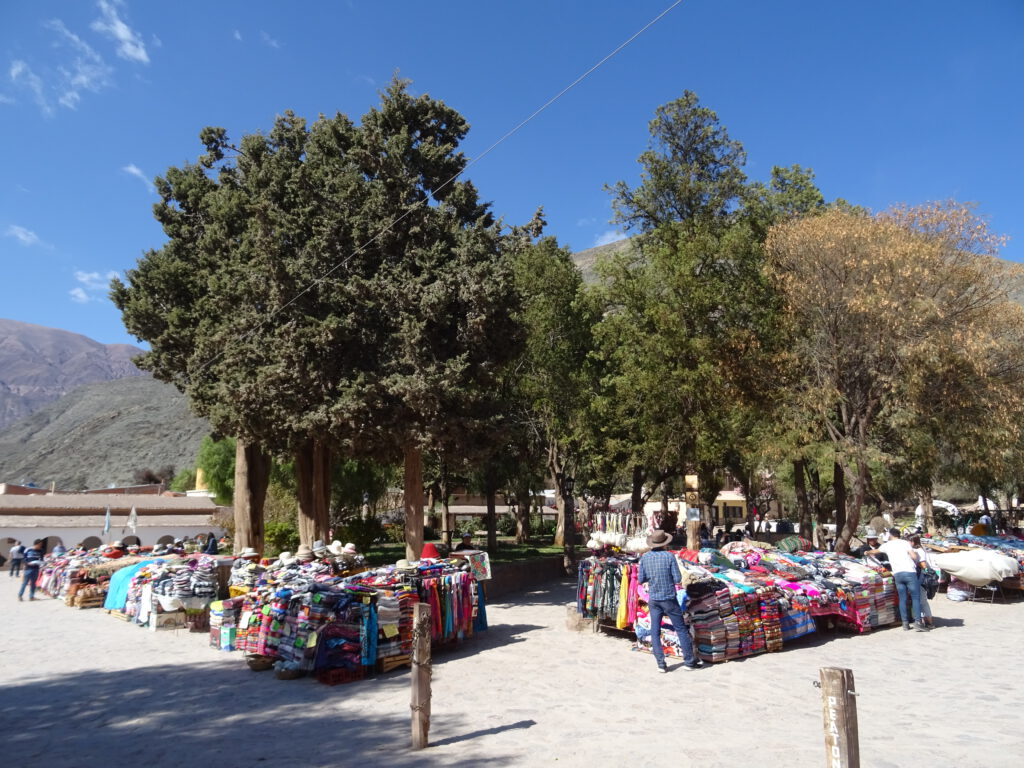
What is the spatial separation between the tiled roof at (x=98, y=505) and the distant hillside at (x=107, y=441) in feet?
127

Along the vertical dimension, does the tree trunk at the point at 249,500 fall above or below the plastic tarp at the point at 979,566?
above

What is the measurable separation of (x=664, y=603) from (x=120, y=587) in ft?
40.7

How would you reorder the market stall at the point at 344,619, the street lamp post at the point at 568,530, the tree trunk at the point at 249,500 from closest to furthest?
the market stall at the point at 344,619, the street lamp post at the point at 568,530, the tree trunk at the point at 249,500

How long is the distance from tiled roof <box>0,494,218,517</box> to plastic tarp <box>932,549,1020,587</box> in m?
33.7

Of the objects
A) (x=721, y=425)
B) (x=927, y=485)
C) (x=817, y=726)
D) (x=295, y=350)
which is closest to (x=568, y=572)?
(x=721, y=425)

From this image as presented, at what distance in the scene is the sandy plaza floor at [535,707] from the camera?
6250 mm

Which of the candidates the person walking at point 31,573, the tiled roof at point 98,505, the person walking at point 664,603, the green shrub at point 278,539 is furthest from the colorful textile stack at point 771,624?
the tiled roof at point 98,505

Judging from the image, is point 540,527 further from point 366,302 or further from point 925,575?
point 925,575

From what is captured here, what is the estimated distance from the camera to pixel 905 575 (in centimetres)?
1174

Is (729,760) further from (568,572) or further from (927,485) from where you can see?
(927,485)

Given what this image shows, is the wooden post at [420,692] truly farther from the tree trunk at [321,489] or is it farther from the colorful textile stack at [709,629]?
the tree trunk at [321,489]


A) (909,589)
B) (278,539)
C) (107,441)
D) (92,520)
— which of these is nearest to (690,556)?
(909,589)

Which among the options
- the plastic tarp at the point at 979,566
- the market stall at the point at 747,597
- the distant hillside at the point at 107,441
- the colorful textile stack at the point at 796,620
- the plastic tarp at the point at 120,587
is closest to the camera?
the market stall at the point at 747,597

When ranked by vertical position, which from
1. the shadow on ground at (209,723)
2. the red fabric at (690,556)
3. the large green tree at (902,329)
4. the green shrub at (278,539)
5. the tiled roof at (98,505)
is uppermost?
the large green tree at (902,329)
